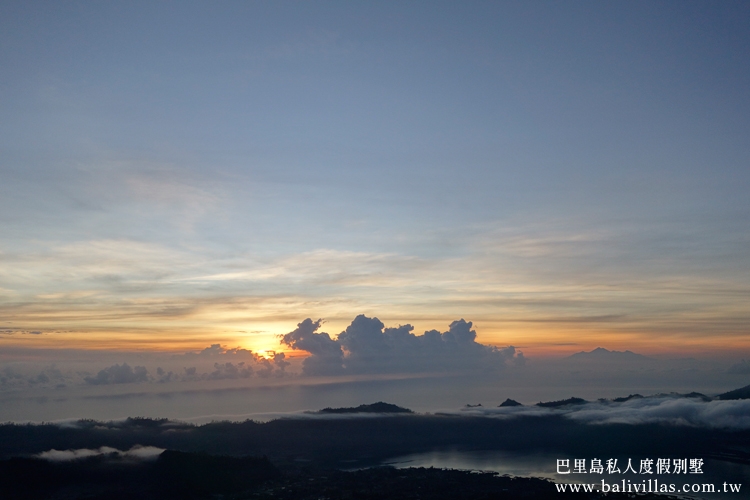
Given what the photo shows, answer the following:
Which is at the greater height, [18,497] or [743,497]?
[18,497]

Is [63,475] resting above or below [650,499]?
above

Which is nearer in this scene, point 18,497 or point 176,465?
point 18,497

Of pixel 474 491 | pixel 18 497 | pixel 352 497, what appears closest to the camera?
pixel 18 497

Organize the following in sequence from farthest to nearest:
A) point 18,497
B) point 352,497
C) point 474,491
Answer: point 474,491
point 352,497
point 18,497

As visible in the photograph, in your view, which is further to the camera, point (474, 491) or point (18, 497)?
point (474, 491)

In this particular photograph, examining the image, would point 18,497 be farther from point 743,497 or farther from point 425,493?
point 743,497

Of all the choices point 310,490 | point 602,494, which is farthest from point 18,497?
point 602,494

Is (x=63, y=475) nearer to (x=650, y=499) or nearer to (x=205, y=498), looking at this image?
(x=205, y=498)

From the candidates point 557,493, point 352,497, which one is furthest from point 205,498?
point 557,493
